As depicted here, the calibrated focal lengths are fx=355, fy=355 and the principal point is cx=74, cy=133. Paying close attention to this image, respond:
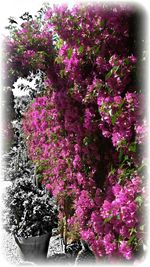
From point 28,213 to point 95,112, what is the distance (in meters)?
1.76

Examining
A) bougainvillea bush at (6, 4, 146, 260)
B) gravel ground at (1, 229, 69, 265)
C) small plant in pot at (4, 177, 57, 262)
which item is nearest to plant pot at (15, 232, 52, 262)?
small plant in pot at (4, 177, 57, 262)

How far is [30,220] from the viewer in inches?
167

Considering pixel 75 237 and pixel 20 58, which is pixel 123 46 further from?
pixel 75 237

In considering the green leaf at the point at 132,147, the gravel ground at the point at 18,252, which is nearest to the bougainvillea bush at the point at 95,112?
the green leaf at the point at 132,147

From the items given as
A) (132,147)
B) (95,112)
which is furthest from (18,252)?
(132,147)

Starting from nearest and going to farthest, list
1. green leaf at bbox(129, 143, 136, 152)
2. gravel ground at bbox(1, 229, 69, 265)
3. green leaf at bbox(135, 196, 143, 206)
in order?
green leaf at bbox(135, 196, 143, 206), green leaf at bbox(129, 143, 136, 152), gravel ground at bbox(1, 229, 69, 265)

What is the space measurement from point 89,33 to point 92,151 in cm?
104

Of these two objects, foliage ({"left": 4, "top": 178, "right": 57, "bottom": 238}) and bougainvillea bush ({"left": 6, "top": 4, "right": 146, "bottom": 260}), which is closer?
bougainvillea bush ({"left": 6, "top": 4, "right": 146, "bottom": 260})

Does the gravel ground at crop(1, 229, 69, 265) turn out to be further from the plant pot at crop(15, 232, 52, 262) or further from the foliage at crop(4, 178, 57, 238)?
the foliage at crop(4, 178, 57, 238)

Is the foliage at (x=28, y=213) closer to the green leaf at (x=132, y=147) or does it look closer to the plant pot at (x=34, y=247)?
the plant pot at (x=34, y=247)

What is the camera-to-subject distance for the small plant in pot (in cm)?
417

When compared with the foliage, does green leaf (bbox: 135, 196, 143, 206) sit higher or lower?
lower

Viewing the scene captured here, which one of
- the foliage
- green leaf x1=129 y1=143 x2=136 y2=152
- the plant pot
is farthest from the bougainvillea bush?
the plant pot

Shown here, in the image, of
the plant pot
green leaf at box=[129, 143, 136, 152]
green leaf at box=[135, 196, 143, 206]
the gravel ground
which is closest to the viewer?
green leaf at box=[135, 196, 143, 206]
